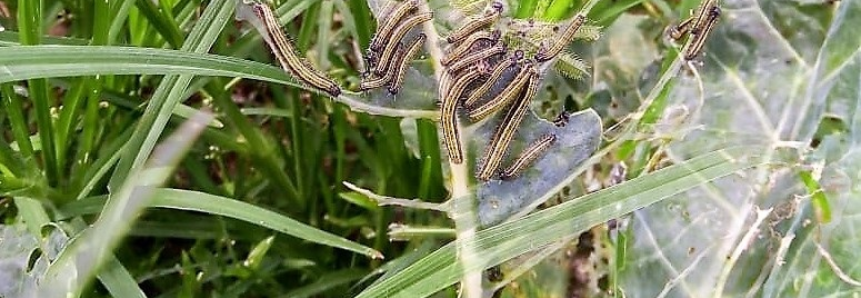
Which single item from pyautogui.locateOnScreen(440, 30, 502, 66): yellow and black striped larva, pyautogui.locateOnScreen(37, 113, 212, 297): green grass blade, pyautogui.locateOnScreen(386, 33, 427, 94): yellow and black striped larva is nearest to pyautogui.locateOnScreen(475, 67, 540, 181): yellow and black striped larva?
pyautogui.locateOnScreen(440, 30, 502, 66): yellow and black striped larva

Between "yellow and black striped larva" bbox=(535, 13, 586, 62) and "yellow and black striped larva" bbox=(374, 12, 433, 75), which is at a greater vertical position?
"yellow and black striped larva" bbox=(374, 12, 433, 75)

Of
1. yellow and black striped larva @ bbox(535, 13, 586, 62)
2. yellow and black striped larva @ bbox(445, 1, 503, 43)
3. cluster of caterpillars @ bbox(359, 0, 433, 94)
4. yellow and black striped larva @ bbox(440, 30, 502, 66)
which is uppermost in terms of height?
cluster of caterpillars @ bbox(359, 0, 433, 94)

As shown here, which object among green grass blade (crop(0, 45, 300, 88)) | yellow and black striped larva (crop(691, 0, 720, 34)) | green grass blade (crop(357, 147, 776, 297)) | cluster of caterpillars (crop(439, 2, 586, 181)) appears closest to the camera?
green grass blade (crop(0, 45, 300, 88))

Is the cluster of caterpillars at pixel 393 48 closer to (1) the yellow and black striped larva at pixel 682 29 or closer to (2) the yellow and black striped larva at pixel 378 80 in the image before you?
(2) the yellow and black striped larva at pixel 378 80

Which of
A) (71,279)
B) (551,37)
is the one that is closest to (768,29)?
(551,37)

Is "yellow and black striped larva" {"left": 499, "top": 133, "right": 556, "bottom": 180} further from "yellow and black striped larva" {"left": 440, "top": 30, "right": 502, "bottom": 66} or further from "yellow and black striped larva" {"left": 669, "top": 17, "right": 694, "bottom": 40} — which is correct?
"yellow and black striped larva" {"left": 669, "top": 17, "right": 694, "bottom": 40}

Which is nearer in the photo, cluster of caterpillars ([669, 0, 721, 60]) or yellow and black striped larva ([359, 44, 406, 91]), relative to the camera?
yellow and black striped larva ([359, 44, 406, 91])
